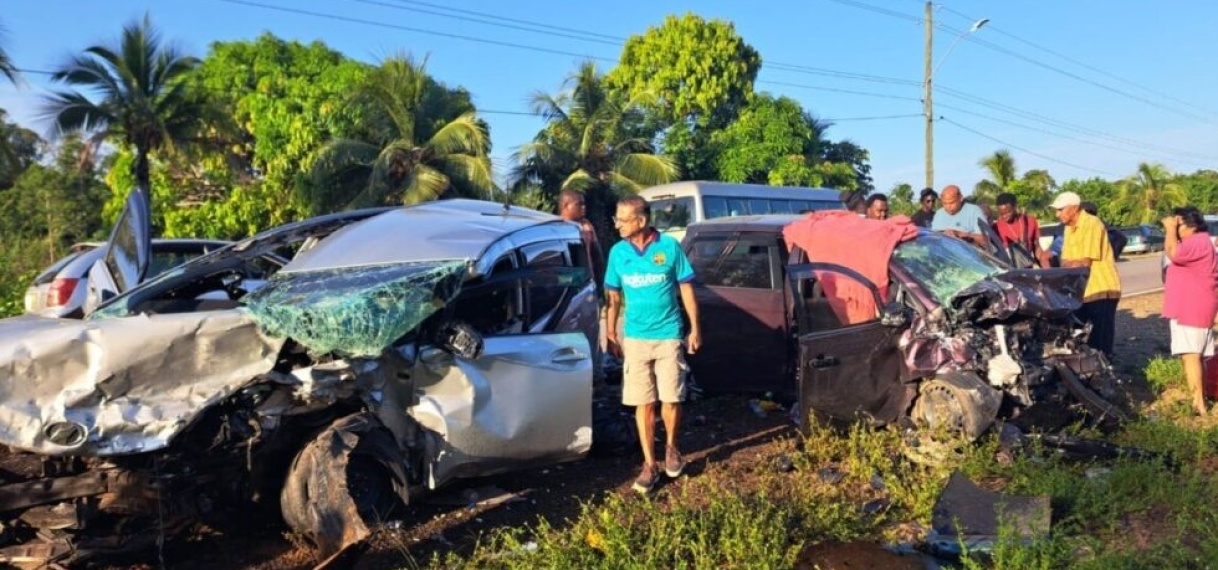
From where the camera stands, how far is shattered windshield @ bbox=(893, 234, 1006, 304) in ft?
19.1

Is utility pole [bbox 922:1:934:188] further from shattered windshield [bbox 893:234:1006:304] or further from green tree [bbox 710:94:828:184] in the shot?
shattered windshield [bbox 893:234:1006:304]

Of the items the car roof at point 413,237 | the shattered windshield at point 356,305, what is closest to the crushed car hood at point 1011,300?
the car roof at point 413,237

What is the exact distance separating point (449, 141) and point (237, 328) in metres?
17.9

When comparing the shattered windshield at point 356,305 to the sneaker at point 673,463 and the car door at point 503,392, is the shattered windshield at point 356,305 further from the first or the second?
the sneaker at point 673,463

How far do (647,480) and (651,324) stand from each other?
884mm

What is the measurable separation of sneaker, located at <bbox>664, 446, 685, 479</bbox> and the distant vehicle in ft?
45.2

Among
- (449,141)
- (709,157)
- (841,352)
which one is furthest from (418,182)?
(841,352)

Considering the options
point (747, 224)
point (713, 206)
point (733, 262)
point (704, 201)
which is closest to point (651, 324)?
point (733, 262)

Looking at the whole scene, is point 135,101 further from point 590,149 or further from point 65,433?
point 65,433

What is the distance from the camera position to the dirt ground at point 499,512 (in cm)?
416

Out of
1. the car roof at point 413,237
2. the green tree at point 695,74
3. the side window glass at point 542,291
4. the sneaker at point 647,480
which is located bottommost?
the sneaker at point 647,480

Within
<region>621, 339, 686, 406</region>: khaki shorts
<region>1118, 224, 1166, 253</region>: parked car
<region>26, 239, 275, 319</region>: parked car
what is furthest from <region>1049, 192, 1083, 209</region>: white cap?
<region>1118, 224, 1166, 253</region>: parked car

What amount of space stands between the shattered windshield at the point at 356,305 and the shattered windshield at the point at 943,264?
315 cm

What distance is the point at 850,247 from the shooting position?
6.27 m
